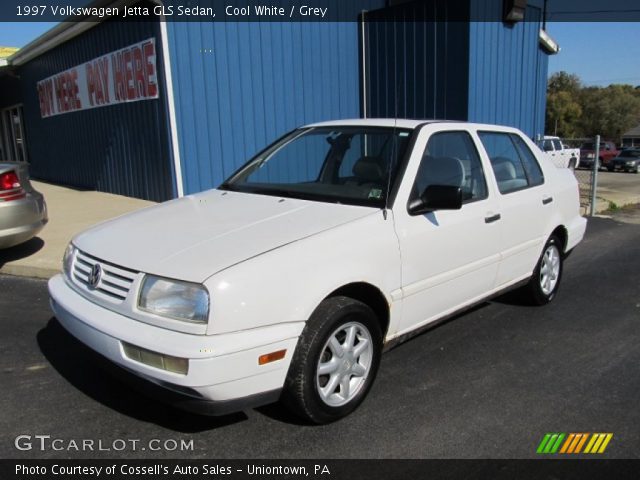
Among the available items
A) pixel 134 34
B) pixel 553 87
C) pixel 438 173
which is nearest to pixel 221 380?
pixel 438 173

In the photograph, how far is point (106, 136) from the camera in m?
12.0

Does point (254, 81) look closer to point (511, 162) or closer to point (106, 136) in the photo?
point (106, 136)

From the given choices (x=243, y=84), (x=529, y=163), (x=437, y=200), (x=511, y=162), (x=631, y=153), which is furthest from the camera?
(x=631, y=153)

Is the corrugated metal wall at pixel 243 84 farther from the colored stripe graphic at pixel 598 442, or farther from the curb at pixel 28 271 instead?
the colored stripe graphic at pixel 598 442

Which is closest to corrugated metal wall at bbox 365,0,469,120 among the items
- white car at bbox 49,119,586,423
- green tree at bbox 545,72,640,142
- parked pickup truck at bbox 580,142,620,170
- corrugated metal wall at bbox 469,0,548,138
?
corrugated metal wall at bbox 469,0,548,138

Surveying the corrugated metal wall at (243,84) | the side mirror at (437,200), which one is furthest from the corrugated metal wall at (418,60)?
the side mirror at (437,200)

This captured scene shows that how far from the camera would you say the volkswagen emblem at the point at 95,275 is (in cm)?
290

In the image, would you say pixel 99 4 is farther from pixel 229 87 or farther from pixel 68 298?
pixel 68 298

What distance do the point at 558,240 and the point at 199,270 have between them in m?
3.70

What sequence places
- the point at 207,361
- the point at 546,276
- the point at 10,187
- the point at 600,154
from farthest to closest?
the point at 600,154, the point at 10,187, the point at 546,276, the point at 207,361

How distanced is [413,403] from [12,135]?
838 inches

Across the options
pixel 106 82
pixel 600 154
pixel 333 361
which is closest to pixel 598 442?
pixel 333 361

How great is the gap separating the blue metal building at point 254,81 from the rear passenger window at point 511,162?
5348 mm

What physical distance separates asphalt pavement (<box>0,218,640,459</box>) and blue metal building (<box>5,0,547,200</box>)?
570cm
